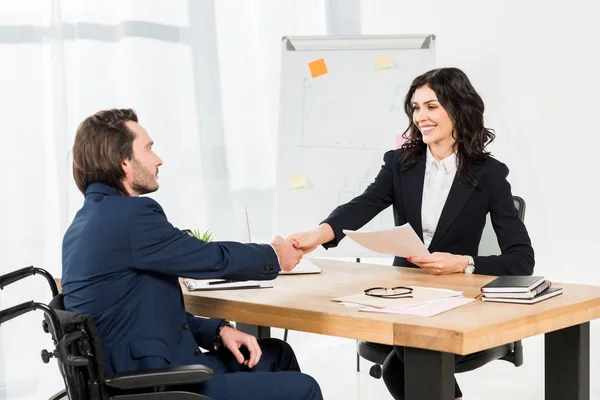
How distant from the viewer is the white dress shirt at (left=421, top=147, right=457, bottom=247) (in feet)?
9.61

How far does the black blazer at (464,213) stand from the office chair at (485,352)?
0.22m

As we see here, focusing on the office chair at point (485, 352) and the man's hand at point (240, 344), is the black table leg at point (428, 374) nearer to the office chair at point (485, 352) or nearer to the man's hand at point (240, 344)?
the man's hand at point (240, 344)

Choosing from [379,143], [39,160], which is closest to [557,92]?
[379,143]

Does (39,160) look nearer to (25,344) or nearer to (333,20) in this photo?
(25,344)

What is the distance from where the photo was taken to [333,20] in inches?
193

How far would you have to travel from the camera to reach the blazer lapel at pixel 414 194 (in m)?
2.95

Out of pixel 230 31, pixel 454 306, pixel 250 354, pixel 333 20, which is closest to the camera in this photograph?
pixel 454 306

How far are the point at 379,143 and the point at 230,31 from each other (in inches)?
39.4

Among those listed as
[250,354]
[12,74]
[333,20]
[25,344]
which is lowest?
[25,344]

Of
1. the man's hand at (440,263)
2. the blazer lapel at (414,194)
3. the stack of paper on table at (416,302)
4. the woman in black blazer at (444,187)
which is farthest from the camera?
the blazer lapel at (414,194)


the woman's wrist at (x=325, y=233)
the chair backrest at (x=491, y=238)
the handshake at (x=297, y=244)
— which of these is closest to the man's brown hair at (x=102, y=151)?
the handshake at (x=297, y=244)

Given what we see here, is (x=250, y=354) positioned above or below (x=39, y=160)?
below

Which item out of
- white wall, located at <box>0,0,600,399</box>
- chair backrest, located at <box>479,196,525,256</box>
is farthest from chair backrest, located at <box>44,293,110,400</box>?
white wall, located at <box>0,0,600,399</box>

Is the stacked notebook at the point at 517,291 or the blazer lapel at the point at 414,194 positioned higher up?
the blazer lapel at the point at 414,194
